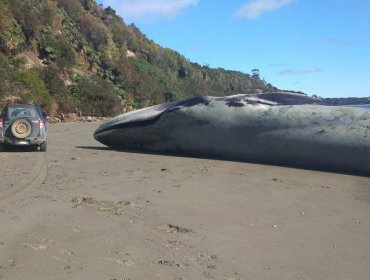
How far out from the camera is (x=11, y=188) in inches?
286

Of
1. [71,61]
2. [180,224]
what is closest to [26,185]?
[180,224]

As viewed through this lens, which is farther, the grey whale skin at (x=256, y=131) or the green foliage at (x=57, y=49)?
the green foliage at (x=57, y=49)

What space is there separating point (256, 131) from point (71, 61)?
33.8 meters

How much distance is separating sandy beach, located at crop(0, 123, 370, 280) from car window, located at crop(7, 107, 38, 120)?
4262mm

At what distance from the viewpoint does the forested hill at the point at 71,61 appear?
33.4 metres

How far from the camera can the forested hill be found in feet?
109

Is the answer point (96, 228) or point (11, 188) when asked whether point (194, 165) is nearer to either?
point (11, 188)

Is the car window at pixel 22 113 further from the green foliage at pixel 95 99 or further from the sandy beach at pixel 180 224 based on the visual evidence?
the green foliage at pixel 95 99

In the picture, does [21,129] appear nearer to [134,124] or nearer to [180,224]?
[134,124]

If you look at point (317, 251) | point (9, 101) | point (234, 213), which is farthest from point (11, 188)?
point (9, 101)

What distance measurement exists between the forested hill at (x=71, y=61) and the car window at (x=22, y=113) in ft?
29.0

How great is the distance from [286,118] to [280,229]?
18.1ft

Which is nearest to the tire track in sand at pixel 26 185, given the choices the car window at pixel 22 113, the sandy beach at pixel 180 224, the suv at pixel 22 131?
the sandy beach at pixel 180 224

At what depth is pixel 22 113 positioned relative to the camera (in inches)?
535
